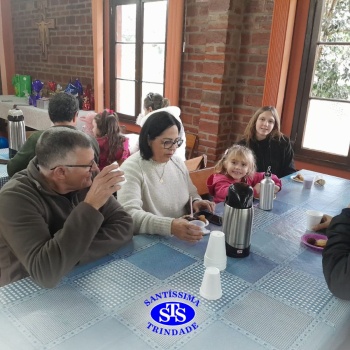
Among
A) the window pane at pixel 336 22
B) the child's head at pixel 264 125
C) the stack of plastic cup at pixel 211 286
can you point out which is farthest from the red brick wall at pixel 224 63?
the stack of plastic cup at pixel 211 286

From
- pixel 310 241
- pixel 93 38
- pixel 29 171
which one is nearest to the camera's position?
pixel 29 171

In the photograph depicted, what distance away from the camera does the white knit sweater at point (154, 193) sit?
1491 mm

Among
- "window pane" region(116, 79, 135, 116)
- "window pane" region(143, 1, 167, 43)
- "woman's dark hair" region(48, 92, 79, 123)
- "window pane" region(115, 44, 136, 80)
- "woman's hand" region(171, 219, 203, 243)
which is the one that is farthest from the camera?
"window pane" region(116, 79, 135, 116)

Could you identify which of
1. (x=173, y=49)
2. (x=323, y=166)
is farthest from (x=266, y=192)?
(x=173, y=49)

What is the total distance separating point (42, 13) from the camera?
18.1ft

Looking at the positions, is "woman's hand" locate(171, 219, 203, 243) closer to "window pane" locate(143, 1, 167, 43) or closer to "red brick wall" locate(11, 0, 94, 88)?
"window pane" locate(143, 1, 167, 43)

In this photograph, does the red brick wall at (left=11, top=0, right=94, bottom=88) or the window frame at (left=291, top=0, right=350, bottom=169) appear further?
the red brick wall at (left=11, top=0, right=94, bottom=88)

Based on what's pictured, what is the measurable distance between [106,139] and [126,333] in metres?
1.99

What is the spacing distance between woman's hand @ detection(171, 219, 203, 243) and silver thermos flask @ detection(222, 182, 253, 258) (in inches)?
4.8

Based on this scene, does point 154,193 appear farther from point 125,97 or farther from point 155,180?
point 125,97

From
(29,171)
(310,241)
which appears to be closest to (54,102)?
(29,171)

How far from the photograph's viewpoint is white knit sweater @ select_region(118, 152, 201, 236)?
149 centimetres

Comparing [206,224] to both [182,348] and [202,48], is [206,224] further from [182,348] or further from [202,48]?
[202,48]

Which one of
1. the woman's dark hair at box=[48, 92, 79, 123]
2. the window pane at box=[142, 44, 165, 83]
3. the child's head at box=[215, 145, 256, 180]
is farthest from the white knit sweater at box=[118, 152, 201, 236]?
the window pane at box=[142, 44, 165, 83]
